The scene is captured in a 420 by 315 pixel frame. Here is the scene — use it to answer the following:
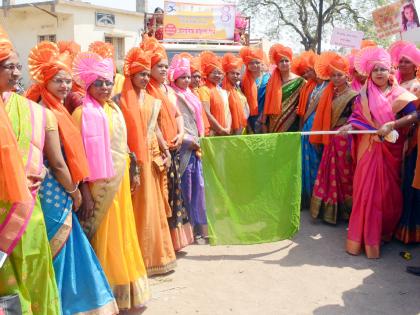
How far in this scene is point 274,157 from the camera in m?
4.64

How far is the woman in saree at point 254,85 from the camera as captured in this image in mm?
6117

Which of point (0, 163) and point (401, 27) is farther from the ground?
point (401, 27)

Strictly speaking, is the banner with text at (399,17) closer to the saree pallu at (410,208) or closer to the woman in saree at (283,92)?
the woman in saree at (283,92)

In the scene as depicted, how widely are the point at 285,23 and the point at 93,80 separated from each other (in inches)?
1075

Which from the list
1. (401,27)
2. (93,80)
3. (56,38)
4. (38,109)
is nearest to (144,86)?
(93,80)

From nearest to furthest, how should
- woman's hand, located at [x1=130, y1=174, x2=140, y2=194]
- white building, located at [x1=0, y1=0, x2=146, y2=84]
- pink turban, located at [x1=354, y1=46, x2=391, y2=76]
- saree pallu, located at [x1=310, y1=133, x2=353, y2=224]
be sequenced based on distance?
woman's hand, located at [x1=130, y1=174, x2=140, y2=194]
pink turban, located at [x1=354, y1=46, x2=391, y2=76]
saree pallu, located at [x1=310, y1=133, x2=353, y2=224]
white building, located at [x1=0, y1=0, x2=146, y2=84]

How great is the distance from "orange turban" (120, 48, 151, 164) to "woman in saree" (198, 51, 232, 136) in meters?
1.65

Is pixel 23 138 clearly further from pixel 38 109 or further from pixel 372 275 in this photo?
pixel 372 275

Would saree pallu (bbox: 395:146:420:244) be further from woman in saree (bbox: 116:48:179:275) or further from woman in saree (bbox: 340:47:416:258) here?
woman in saree (bbox: 116:48:179:275)

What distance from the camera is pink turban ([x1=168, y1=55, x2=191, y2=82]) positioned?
4.72 meters

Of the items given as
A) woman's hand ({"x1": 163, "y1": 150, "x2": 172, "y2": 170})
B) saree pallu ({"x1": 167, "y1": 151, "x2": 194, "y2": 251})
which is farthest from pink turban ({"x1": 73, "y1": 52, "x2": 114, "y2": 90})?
Answer: saree pallu ({"x1": 167, "y1": 151, "x2": 194, "y2": 251})

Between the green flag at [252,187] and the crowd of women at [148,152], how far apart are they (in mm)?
266

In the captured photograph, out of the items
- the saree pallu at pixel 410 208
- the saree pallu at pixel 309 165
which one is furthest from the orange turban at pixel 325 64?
the saree pallu at pixel 410 208

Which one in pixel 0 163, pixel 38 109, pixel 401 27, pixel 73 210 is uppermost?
pixel 401 27
